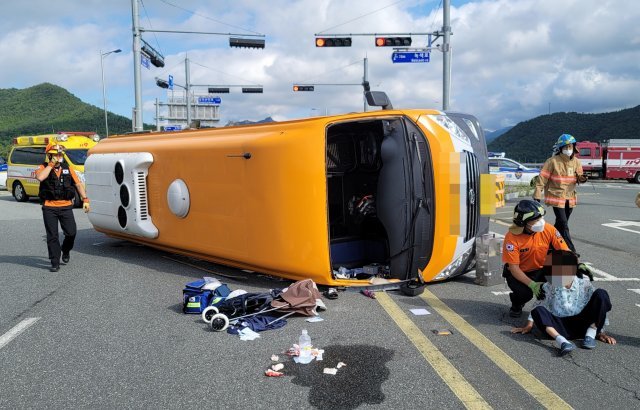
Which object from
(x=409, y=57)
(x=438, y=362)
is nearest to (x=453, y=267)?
(x=438, y=362)

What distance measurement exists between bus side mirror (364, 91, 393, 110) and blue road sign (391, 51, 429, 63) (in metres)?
14.3

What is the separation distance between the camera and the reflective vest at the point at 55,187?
6.90 metres

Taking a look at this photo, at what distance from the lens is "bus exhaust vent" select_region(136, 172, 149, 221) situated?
281 inches

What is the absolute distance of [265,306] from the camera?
466 centimetres

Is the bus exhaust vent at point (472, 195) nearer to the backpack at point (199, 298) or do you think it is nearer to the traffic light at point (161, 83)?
the backpack at point (199, 298)

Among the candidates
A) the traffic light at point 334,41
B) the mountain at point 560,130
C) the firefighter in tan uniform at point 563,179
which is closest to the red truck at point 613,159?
the traffic light at point 334,41

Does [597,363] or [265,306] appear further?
[265,306]

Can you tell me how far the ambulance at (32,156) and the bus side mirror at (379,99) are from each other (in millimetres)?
12912

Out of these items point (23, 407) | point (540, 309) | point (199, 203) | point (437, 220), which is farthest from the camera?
point (199, 203)

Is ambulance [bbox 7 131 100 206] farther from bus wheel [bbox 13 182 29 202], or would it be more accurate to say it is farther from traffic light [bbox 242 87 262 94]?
traffic light [bbox 242 87 262 94]

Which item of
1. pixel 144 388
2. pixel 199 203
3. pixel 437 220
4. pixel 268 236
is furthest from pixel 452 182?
pixel 144 388

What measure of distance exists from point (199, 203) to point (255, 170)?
125cm

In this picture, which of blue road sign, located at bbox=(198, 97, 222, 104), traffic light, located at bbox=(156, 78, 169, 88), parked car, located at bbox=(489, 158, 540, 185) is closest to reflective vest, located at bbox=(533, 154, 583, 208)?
parked car, located at bbox=(489, 158, 540, 185)

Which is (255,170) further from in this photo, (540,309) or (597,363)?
(597,363)
